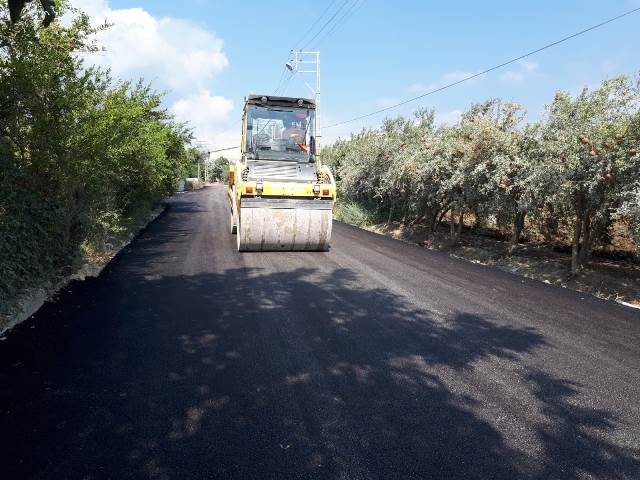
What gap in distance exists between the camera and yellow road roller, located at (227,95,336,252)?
9.41m

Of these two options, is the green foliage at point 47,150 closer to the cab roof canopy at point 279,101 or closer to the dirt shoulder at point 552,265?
the cab roof canopy at point 279,101

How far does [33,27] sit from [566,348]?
9.09 m

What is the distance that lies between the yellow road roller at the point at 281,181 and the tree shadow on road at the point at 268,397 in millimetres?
3731

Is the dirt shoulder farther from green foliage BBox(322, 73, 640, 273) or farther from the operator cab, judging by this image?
the operator cab

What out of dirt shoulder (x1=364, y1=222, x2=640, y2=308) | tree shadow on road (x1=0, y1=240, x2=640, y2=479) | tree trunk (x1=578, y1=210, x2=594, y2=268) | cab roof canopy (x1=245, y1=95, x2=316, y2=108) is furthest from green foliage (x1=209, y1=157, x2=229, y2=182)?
tree shadow on road (x1=0, y1=240, x2=640, y2=479)

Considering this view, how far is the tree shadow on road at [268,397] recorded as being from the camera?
281 centimetres

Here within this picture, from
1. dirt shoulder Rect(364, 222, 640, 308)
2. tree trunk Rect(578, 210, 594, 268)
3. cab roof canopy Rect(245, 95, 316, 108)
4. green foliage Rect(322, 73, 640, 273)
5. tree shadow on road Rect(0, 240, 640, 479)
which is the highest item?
cab roof canopy Rect(245, 95, 316, 108)

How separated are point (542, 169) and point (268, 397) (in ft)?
29.0

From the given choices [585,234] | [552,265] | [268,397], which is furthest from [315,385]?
[552,265]

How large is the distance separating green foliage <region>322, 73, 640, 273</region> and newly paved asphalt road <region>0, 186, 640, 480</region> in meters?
3.18

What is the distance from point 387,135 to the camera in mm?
21109

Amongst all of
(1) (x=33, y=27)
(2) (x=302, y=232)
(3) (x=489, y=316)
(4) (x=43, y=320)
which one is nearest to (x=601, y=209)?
(3) (x=489, y=316)

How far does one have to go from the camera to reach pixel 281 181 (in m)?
9.67

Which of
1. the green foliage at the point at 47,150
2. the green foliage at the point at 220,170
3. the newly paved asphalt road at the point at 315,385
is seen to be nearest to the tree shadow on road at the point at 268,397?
the newly paved asphalt road at the point at 315,385
